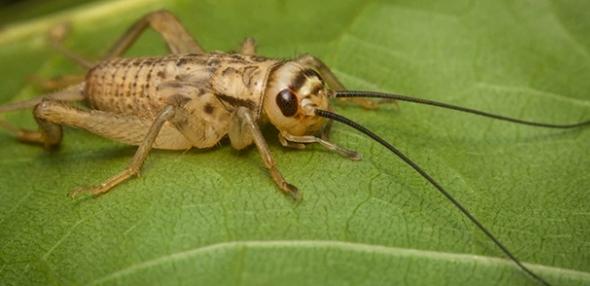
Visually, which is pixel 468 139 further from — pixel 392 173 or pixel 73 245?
pixel 73 245

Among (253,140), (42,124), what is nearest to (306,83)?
(253,140)

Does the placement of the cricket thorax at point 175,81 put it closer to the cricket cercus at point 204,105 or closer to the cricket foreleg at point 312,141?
the cricket cercus at point 204,105

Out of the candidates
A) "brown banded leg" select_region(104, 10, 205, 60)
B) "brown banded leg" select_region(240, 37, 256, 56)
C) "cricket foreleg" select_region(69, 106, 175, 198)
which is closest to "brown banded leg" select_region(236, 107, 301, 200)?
"cricket foreleg" select_region(69, 106, 175, 198)

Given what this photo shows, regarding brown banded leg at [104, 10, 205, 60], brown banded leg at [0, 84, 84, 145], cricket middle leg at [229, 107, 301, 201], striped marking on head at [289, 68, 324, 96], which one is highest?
striped marking on head at [289, 68, 324, 96]

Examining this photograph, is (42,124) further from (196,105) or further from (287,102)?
(287,102)

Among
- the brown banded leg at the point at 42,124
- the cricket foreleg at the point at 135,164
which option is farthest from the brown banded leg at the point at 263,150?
the brown banded leg at the point at 42,124

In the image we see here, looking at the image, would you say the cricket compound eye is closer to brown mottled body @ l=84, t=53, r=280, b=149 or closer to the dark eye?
the dark eye

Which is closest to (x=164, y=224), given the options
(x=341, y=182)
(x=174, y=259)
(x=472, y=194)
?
(x=174, y=259)
